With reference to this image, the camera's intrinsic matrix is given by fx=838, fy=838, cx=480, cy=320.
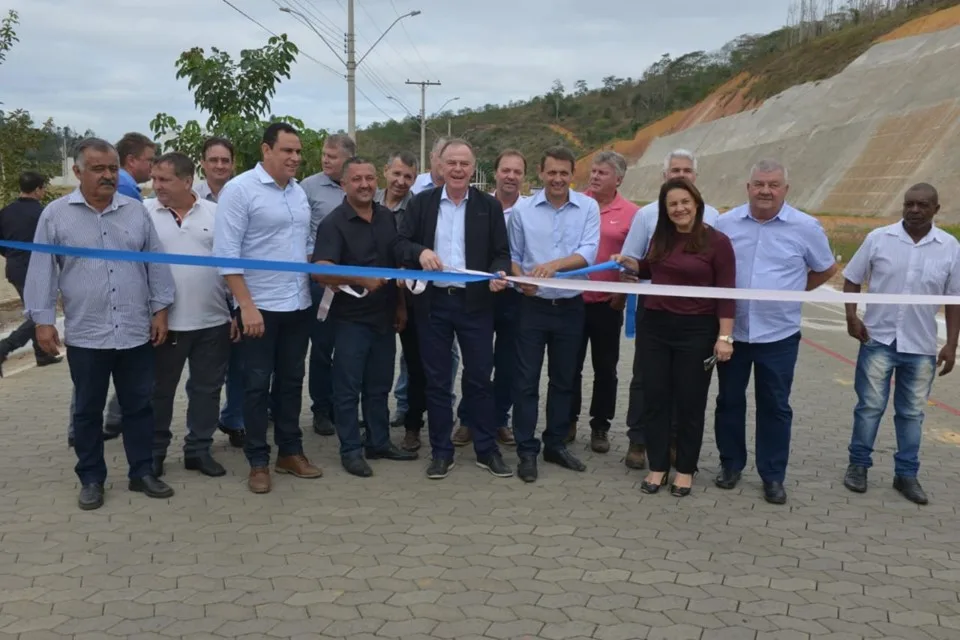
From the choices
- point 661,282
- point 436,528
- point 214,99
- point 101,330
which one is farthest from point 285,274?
point 214,99

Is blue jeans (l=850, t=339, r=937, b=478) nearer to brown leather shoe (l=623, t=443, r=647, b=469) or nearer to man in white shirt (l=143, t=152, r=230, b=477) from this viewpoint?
brown leather shoe (l=623, t=443, r=647, b=469)

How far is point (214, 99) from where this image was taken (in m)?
10.1

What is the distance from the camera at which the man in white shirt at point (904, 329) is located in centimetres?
517

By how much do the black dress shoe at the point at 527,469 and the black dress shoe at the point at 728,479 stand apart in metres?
1.19

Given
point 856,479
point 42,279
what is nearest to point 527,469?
point 856,479

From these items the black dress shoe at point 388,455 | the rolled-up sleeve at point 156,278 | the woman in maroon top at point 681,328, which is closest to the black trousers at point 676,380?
the woman in maroon top at point 681,328

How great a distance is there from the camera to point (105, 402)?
4.82 meters

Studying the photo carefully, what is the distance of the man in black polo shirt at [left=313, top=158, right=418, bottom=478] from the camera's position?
17.5 ft

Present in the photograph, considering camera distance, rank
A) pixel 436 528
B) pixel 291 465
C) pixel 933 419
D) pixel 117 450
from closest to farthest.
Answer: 1. pixel 436 528
2. pixel 291 465
3. pixel 117 450
4. pixel 933 419

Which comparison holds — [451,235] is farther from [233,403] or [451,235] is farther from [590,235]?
[233,403]

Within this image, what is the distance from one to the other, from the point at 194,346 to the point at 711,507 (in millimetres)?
3382

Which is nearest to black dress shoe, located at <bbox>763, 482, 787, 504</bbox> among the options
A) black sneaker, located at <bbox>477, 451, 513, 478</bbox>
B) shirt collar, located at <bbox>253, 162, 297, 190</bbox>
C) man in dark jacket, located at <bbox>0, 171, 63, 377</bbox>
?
black sneaker, located at <bbox>477, 451, 513, 478</bbox>

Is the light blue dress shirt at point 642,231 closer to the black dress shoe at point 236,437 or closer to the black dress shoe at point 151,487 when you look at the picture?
the black dress shoe at point 236,437

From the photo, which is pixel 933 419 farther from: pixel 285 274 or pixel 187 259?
pixel 187 259
